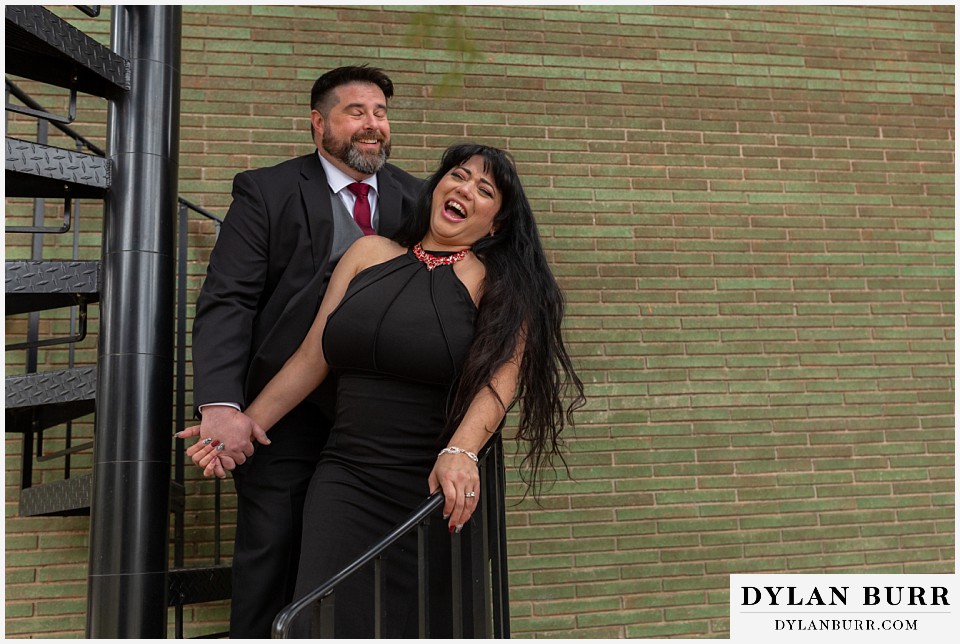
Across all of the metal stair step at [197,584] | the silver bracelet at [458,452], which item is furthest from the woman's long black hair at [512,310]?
the metal stair step at [197,584]

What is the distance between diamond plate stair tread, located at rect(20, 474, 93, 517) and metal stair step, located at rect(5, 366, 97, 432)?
269 millimetres

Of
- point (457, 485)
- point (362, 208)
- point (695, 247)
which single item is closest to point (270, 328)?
point (362, 208)

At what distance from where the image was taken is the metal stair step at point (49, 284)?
3.12 m

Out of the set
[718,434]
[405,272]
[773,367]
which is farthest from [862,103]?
[405,272]

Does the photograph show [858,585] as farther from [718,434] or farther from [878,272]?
[878,272]

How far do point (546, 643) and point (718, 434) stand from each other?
1467mm

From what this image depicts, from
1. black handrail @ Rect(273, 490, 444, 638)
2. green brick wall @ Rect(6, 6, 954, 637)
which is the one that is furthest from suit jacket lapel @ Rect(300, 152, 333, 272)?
green brick wall @ Rect(6, 6, 954, 637)

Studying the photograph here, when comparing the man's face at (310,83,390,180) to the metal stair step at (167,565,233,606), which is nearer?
the man's face at (310,83,390,180)

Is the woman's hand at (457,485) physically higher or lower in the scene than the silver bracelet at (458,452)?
lower

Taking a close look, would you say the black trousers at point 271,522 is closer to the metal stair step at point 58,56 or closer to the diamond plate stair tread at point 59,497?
the diamond plate stair tread at point 59,497

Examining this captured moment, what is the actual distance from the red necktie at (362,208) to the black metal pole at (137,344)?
25.2 inches

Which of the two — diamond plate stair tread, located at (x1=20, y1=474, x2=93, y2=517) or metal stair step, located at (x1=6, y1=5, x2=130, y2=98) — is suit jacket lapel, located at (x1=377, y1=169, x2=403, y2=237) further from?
diamond plate stair tread, located at (x1=20, y1=474, x2=93, y2=517)

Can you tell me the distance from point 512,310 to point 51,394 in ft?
5.90

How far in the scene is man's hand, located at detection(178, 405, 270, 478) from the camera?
276 cm
